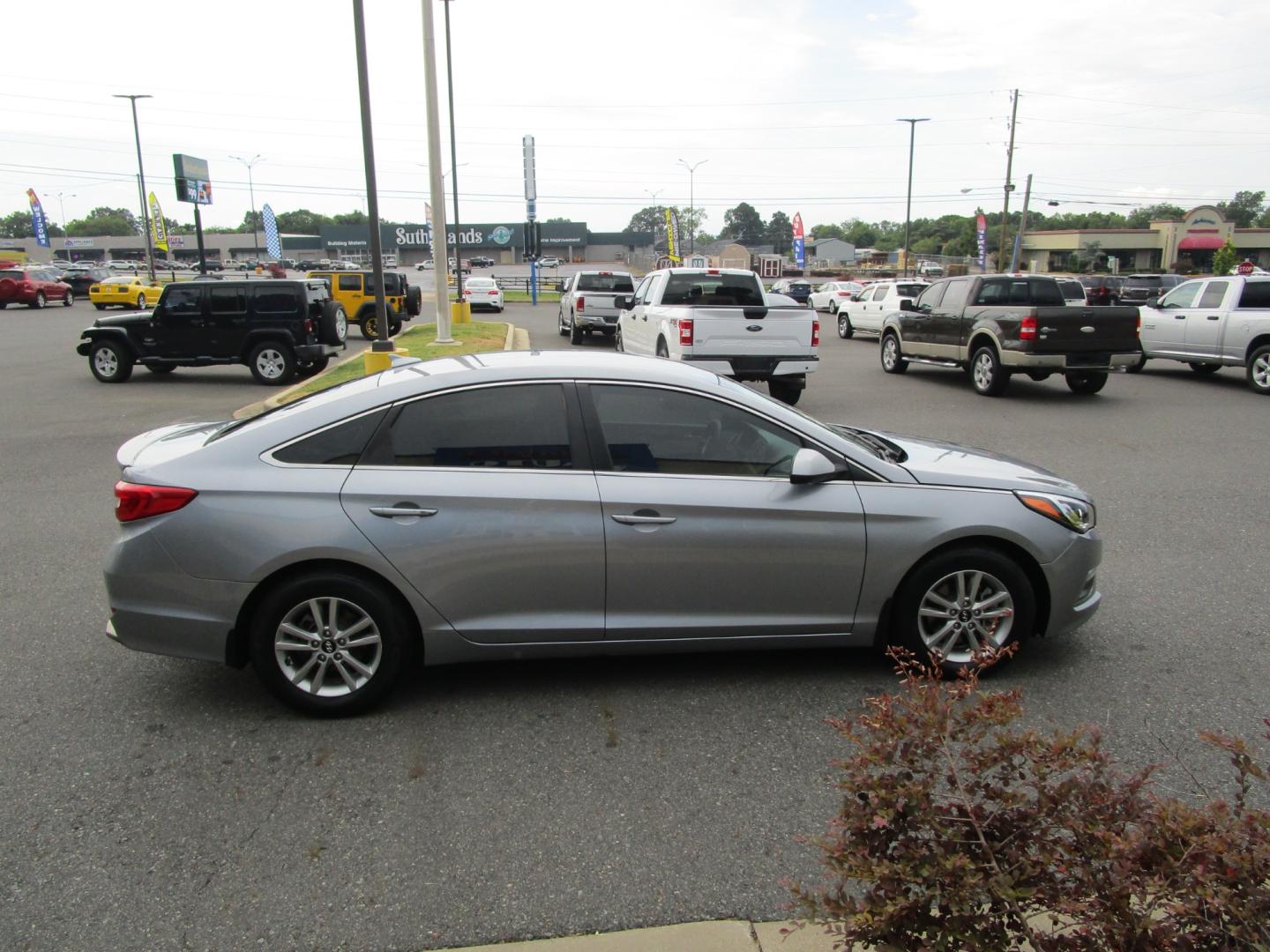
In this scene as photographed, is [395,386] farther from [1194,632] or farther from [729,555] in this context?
[1194,632]

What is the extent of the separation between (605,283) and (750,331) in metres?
14.8

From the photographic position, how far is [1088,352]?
14.0 m

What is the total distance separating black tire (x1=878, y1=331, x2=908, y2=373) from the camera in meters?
18.1

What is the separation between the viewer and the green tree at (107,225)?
159750mm

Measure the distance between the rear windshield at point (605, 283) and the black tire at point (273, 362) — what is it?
11.4 metres

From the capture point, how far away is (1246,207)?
129375 mm

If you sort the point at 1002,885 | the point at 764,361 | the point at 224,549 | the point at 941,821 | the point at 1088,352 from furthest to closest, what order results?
1. the point at 1088,352
2. the point at 764,361
3. the point at 224,549
4. the point at 941,821
5. the point at 1002,885

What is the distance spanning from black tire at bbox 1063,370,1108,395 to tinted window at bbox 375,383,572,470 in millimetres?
12770

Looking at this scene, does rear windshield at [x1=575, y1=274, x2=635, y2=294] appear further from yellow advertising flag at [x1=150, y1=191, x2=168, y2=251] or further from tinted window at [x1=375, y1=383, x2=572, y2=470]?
yellow advertising flag at [x1=150, y1=191, x2=168, y2=251]

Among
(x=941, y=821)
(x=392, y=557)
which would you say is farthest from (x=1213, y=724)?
(x=392, y=557)

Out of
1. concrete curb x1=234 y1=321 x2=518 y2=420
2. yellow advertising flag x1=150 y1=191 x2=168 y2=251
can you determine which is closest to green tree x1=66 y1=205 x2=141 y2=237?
yellow advertising flag x1=150 y1=191 x2=168 y2=251

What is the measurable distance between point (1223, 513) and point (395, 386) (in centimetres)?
700

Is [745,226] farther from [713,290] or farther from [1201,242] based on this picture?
[713,290]

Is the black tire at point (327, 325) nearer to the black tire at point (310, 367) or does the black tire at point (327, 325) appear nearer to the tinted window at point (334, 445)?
the black tire at point (310, 367)
